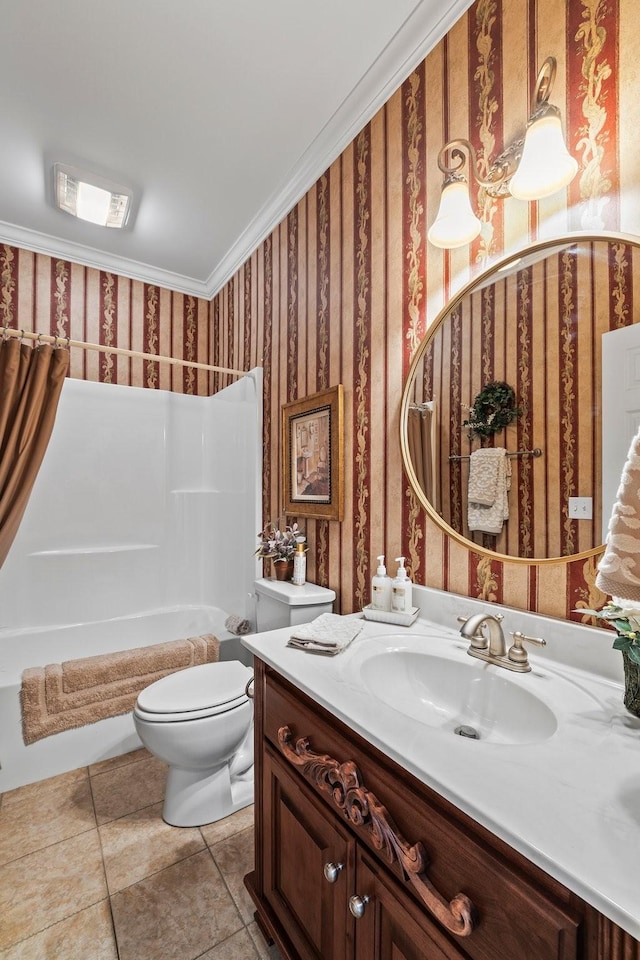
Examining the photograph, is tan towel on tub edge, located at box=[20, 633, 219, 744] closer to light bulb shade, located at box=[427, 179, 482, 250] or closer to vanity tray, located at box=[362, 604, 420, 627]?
vanity tray, located at box=[362, 604, 420, 627]

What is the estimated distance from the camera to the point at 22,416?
7.00ft

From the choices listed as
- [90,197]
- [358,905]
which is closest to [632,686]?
[358,905]

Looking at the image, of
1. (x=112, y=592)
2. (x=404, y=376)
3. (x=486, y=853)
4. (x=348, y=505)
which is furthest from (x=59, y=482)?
(x=486, y=853)

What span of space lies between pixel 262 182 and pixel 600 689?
2475 millimetres

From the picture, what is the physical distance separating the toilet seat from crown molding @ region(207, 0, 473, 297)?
88.4 inches

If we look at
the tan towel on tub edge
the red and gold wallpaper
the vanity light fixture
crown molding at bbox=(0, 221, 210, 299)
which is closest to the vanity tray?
the red and gold wallpaper

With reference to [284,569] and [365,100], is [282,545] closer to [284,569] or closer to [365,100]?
[284,569]

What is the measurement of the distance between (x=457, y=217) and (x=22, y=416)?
210cm

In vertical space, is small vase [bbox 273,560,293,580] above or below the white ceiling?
below

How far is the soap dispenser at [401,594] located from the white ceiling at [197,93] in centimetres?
175

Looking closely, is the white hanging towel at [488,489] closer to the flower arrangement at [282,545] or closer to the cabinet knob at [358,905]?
the cabinet knob at [358,905]

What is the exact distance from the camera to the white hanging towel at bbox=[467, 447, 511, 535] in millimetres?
1186

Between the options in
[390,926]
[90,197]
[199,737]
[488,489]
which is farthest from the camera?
[90,197]

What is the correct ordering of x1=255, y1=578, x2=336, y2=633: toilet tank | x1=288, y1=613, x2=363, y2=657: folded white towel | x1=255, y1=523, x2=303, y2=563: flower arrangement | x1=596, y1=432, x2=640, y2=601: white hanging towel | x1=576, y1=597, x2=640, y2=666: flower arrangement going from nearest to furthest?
x1=596, y1=432, x2=640, y2=601: white hanging towel, x1=576, y1=597, x2=640, y2=666: flower arrangement, x1=288, y1=613, x2=363, y2=657: folded white towel, x1=255, y1=578, x2=336, y2=633: toilet tank, x1=255, y1=523, x2=303, y2=563: flower arrangement
